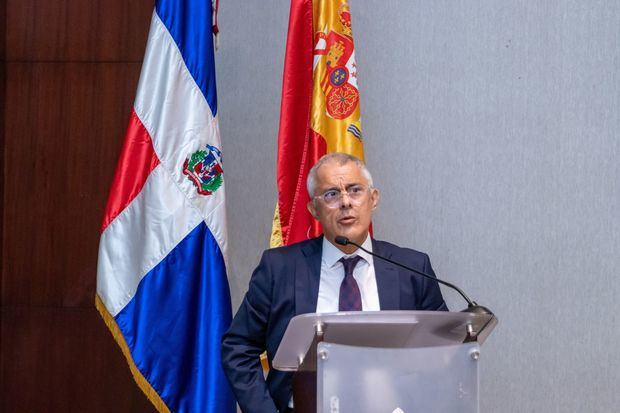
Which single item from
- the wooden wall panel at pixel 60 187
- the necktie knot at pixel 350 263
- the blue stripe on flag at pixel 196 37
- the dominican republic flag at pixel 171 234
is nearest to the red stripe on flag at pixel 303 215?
the dominican republic flag at pixel 171 234

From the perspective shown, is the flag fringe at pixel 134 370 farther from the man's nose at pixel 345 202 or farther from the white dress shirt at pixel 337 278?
the man's nose at pixel 345 202

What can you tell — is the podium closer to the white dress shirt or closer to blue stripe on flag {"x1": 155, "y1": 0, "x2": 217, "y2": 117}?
the white dress shirt

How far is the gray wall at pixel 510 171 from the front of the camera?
3.37 m

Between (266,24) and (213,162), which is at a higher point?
(266,24)

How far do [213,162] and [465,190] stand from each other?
1.08 meters

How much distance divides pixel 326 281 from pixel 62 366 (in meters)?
1.69

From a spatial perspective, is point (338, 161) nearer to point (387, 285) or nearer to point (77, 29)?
point (387, 285)

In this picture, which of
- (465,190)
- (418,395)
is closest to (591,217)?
(465,190)

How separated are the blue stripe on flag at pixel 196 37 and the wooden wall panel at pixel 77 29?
1.79 feet

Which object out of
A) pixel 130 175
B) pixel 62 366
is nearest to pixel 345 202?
pixel 130 175

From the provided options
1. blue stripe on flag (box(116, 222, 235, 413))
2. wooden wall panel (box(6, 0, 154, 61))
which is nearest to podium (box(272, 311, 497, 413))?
blue stripe on flag (box(116, 222, 235, 413))

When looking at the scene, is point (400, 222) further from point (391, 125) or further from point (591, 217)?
point (591, 217)

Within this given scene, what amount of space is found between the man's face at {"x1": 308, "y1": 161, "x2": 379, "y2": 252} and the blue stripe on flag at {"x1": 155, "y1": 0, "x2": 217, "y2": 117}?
83 centimetres

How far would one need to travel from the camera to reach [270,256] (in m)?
2.56
